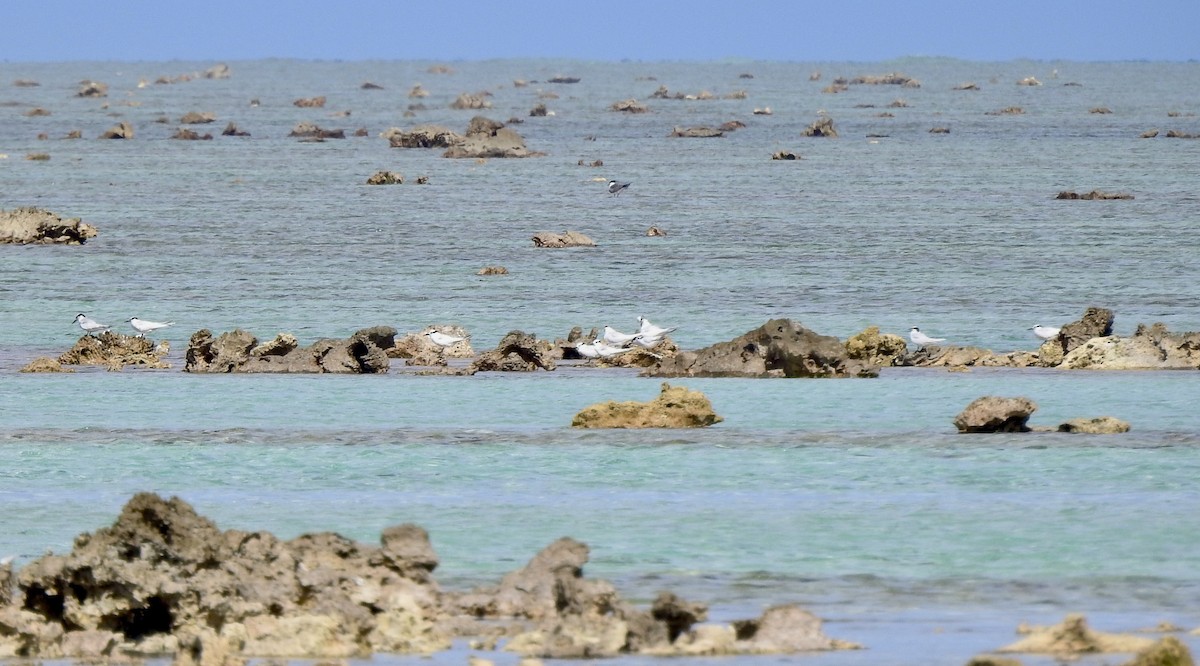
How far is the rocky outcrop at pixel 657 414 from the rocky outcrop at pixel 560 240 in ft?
68.0

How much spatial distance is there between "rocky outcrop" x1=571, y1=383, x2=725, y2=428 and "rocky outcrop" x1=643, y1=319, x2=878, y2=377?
3287 millimetres

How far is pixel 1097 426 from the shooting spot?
60.3ft

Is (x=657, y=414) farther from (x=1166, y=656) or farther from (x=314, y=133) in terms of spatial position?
(x=314, y=133)

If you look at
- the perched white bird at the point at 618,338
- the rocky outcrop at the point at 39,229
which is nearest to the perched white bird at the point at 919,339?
the perched white bird at the point at 618,338

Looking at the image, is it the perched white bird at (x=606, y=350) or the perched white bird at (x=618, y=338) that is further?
the perched white bird at (x=618, y=338)

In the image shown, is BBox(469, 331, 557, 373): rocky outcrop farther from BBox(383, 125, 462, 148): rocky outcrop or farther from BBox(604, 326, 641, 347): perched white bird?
BBox(383, 125, 462, 148): rocky outcrop

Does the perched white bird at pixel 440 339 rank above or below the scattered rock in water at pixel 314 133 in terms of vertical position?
below

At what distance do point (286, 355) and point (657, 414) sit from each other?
604 cm

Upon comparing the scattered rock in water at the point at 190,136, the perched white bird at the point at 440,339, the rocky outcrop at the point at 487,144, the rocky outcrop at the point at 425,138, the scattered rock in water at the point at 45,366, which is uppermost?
the scattered rock in water at the point at 190,136

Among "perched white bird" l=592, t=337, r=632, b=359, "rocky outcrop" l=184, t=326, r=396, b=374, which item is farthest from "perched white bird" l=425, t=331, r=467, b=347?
"perched white bird" l=592, t=337, r=632, b=359

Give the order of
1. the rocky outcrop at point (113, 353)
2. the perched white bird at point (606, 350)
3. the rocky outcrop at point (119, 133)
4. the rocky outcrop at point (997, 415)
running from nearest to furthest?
the rocky outcrop at point (997, 415), the perched white bird at point (606, 350), the rocky outcrop at point (113, 353), the rocky outcrop at point (119, 133)

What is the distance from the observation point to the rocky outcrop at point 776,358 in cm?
2225

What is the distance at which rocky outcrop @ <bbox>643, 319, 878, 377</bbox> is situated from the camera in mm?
22250

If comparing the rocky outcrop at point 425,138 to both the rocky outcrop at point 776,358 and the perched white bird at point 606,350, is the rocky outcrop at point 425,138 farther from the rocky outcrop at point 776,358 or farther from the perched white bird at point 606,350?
the rocky outcrop at point 776,358
